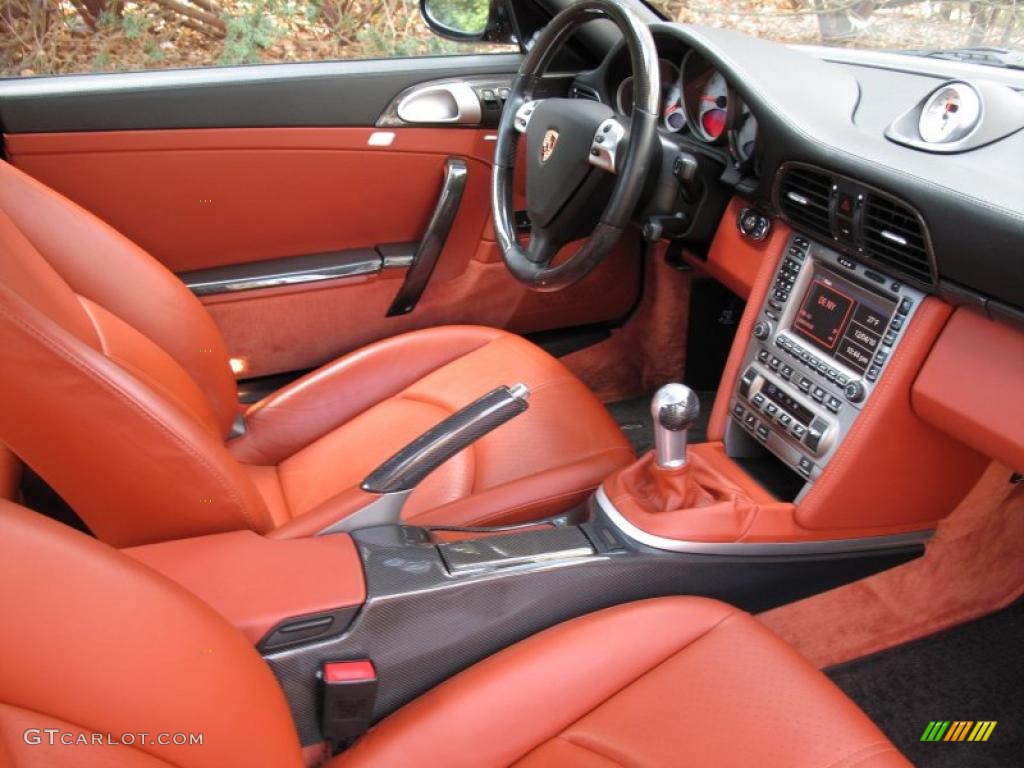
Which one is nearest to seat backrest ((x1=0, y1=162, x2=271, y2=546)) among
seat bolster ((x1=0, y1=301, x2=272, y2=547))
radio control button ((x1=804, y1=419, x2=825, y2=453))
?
seat bolster ((x1=0, y1=301, x2=272, y2=547))

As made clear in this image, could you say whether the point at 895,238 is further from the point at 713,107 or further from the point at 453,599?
the point at 453,599

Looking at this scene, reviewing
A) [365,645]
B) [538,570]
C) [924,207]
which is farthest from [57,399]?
[924,207]

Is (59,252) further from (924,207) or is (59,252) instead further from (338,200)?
(924,207)

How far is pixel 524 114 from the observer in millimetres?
1634

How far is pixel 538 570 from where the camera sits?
1.14 m

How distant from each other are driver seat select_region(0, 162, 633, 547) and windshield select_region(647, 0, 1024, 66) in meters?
0.80

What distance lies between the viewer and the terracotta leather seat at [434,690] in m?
0.57

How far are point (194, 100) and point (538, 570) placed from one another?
1.18 meters

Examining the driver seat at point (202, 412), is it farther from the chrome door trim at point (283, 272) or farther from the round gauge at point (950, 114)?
the round gauge at point (950, 114)

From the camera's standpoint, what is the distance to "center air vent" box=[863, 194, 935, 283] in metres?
1.11

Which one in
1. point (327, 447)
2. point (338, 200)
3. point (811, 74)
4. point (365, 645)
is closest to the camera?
point (365, 645)

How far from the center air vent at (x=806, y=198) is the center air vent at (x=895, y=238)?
0.08 metres

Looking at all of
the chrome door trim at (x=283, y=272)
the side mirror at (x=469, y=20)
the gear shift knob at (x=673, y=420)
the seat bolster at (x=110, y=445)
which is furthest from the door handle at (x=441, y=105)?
the seat bolster at (x=110, y=445)

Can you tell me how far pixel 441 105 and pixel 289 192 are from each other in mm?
369
